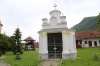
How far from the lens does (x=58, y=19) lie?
21.0 m

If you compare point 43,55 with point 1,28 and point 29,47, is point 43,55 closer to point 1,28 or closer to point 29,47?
point 1,28

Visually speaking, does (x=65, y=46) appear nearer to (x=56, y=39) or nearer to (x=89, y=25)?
(x=56, y=39)

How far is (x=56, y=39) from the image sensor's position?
20.2 metres

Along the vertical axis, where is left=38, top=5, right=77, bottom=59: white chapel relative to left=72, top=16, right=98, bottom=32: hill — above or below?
below

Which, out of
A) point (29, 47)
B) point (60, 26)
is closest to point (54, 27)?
point (60, 26)

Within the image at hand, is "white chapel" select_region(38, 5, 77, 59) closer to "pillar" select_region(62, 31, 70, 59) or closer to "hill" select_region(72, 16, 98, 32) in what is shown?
"pillar" select_region(62, 31, 70, 59)

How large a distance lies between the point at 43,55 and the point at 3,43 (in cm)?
1249

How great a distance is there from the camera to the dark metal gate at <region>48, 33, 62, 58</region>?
19.7 m

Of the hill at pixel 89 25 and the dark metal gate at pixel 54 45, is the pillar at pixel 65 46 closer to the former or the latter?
the dark metal gate at pixel 54 45

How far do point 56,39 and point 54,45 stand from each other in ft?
3.04

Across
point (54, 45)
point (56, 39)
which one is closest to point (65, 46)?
point (54, 45)

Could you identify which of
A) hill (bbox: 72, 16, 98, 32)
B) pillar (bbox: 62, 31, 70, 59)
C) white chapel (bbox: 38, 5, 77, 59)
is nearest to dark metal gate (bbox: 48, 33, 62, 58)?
white chapel (bbox: 38, 5, 77, 59)

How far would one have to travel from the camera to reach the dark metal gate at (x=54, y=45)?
1973cm

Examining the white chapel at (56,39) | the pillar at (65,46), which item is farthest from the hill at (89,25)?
the pillar at (65,46)
